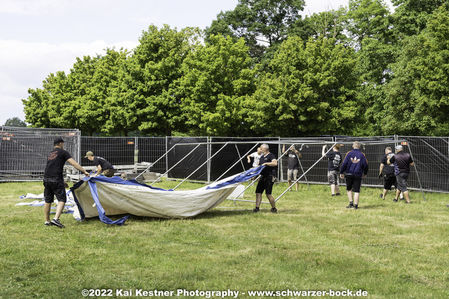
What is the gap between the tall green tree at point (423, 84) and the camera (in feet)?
80.0

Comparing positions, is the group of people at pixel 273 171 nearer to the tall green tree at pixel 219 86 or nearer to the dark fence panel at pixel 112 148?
the dark fence panel at pixel 112 148

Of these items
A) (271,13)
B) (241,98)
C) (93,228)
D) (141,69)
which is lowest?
(93,228)

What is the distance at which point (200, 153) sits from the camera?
21.1 m

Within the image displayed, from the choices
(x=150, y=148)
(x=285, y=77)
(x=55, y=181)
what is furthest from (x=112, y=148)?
(x=55, y=181)

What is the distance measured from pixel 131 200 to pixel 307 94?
17.6 meters

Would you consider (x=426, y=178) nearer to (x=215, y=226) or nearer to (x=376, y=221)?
(x=376, y=221)

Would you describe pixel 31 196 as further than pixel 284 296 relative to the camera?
Yes

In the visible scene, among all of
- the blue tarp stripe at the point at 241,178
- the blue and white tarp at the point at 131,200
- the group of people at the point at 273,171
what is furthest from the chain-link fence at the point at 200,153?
the blue and white tarp at the point at 131,200

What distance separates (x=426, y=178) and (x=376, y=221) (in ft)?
22.2

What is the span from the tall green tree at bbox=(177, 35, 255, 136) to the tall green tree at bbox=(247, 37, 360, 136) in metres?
1.57

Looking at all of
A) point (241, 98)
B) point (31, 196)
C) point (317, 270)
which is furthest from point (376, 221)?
point (241, 98)

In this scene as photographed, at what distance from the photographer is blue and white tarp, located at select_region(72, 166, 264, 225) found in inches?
384

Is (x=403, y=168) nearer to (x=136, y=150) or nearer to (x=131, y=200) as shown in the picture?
(x=131, y=200)

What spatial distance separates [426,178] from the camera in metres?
15.9
